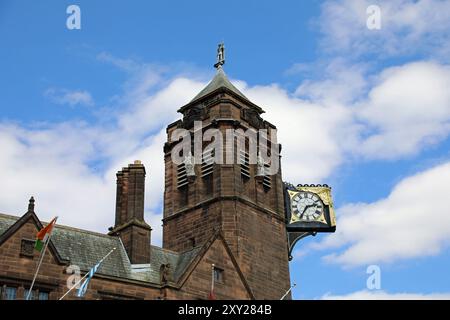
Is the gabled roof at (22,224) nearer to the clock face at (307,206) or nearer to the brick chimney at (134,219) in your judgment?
the brick chimney at (134,219)

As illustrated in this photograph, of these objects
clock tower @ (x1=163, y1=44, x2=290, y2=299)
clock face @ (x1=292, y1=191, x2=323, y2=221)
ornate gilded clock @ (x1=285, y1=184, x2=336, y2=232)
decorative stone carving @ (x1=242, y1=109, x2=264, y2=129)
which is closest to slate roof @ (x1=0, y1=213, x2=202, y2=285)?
clock tower @ (x1=163, y1=44, x2=290, y2=299)

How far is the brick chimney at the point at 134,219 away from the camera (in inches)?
1416

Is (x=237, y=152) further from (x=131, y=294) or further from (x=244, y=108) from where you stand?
(x=131, y=294)

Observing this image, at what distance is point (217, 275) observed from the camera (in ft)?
120

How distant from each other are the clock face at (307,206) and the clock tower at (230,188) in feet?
6.96

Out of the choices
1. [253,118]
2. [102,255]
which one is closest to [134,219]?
[102,255]

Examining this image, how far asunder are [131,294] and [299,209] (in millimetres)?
22055

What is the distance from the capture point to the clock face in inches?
2052

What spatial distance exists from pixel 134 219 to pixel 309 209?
2018cm

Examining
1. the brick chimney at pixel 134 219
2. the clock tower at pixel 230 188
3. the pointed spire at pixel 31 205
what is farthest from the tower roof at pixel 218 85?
the pointed spire at pixel 31 205

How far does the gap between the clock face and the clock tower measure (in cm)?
212
